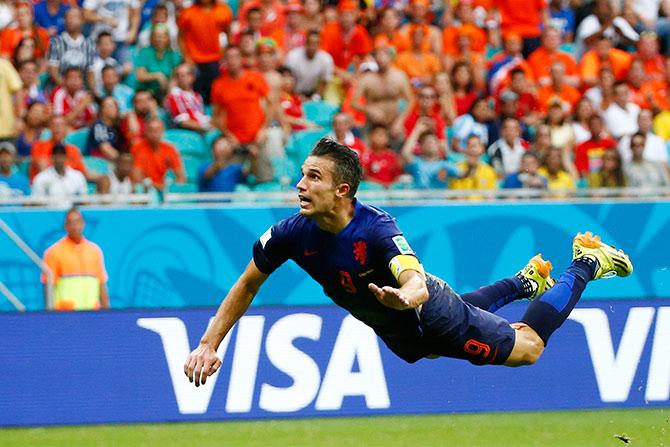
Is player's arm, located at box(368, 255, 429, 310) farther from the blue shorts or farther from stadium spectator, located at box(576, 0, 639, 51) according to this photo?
stadium spectator, located at box(576, 0, 639, 51)

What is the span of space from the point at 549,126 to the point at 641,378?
17.8 feet

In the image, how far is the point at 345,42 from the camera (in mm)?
16891

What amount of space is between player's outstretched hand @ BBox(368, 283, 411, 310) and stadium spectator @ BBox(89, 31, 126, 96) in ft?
33.3

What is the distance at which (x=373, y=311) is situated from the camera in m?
7.75

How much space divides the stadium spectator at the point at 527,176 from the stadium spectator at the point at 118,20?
16.7 ft

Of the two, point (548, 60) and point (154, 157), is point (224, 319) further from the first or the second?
point (548, 60)

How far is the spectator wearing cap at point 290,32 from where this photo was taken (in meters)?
16.8

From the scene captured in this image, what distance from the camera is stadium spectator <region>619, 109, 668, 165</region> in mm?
15719

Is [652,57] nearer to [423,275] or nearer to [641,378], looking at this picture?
[641,378]

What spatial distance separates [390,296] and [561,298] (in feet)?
8.12

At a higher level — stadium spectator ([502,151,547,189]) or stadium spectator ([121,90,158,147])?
stadium spectator ([121,90,158,147])

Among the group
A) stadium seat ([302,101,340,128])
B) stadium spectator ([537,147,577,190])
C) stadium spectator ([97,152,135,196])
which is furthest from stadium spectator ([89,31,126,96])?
stadium spectator ([537,147,577,190])

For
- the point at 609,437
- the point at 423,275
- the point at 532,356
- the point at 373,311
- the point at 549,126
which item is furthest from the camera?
the point at 549,126

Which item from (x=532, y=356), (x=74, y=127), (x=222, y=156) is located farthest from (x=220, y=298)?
(x=532, y=356)
